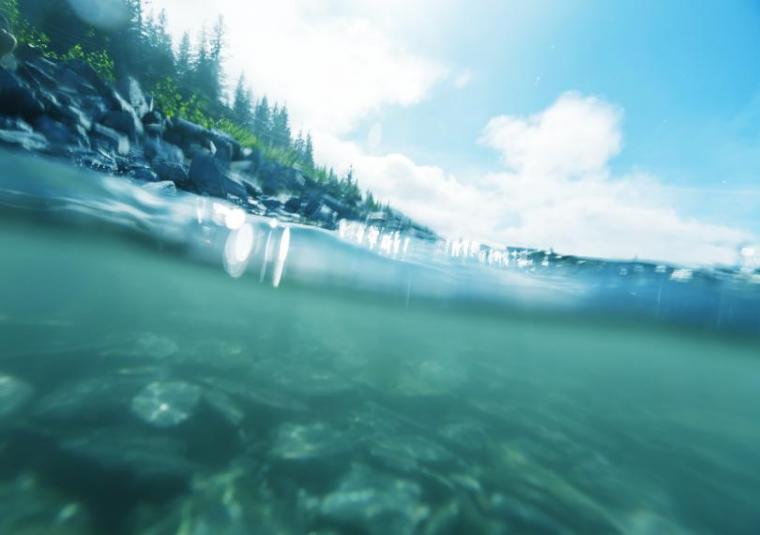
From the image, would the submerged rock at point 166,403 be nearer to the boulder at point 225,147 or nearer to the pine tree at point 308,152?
the boulder at point 225,147

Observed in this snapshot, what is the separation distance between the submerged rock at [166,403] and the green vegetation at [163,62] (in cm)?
2249

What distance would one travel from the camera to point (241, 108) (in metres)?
57.6

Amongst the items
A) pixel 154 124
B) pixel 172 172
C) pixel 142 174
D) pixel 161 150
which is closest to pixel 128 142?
pixel 161 150

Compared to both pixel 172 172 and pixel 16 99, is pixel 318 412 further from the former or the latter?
pixel 16 99

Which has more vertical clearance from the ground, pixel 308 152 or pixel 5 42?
pixel 308 152

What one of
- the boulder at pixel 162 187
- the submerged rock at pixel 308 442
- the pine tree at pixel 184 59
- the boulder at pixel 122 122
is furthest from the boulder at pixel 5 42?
the pine tree at pixel 184 59

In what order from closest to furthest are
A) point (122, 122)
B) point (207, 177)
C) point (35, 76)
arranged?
point (207, 177)
point (35, 76)
point (122, 122)

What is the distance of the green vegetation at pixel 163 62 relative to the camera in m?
34.7

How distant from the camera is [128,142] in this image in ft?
61.1

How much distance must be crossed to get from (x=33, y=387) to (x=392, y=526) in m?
7.34

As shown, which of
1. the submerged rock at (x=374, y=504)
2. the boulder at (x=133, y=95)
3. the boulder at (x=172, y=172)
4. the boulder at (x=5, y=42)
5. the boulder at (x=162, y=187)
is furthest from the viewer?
the boulder at (x=133, y=95)

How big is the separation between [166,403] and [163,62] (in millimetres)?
57398

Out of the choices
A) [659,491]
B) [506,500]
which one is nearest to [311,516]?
[506,500]

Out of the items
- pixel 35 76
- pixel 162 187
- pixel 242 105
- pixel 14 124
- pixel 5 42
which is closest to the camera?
pixel 14 124
